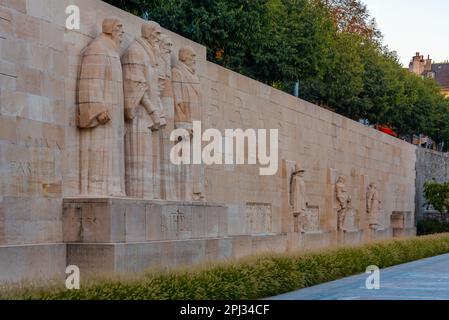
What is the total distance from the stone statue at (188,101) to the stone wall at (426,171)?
95.2 ft

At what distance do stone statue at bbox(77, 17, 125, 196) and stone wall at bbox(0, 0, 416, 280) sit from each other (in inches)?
6.7

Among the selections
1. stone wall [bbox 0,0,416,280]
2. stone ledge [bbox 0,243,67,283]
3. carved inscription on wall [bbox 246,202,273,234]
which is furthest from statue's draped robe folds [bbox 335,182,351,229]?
stone ledge [bbox 0,243,67,283]

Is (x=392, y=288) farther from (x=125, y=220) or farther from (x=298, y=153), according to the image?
(x=298, y=153)

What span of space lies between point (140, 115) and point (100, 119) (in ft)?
5.03

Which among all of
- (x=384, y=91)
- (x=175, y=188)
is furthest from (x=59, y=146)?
(x=384, y=91)

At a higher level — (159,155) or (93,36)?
(93,36)

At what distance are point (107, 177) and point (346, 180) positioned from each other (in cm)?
1802

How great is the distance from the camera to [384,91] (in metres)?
47.1

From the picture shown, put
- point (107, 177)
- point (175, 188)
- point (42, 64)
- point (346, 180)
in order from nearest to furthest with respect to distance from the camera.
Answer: point (42, 64) < point (107, 177) < point (175, 188) < point (346, 180)

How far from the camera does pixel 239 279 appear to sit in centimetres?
1423

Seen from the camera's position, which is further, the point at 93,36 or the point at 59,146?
the point at 93,36

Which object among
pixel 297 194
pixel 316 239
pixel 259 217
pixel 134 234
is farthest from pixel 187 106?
pixel 316 239
